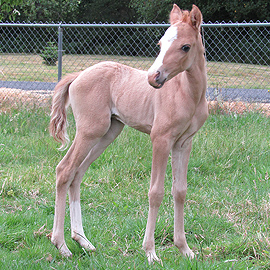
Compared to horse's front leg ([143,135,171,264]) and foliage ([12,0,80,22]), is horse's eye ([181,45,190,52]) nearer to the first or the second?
horse's front leg ([143,135,171,264])

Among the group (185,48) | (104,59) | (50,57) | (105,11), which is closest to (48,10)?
(105,11)

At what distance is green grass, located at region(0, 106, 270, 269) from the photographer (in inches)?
102

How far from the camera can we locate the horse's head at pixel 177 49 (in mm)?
2154

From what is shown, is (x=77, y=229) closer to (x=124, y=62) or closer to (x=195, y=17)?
(x=195, y=17)

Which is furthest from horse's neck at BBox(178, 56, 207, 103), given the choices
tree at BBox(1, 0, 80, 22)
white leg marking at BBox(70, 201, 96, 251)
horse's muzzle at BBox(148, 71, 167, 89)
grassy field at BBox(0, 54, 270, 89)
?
tree at BBox(1, 0, 80, 22)

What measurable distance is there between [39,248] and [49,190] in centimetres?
117

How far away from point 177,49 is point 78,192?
1503 millimetres

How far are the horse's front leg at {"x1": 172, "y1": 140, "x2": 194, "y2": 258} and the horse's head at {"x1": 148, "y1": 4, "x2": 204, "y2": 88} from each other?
682 mm

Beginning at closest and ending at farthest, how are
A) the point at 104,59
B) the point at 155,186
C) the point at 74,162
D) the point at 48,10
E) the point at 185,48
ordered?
1. the point at 185,48
2. the point at 155,186
3. the point at 74,162
4. the point at 104,59
5. the point at 48,10

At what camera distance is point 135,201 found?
3582mm

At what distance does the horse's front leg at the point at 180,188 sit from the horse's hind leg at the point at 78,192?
65 centimetres

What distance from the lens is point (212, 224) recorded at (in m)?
3.04

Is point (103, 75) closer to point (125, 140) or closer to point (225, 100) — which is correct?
point (125, 140)

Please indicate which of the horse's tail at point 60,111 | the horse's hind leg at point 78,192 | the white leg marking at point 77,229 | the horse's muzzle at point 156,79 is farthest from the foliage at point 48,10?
the horse's muzzle at point 156,79
